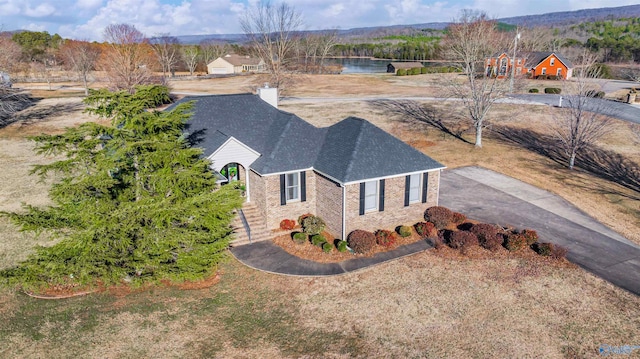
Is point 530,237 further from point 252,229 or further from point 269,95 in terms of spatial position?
point 269,95

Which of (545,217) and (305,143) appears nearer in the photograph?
(305,143)

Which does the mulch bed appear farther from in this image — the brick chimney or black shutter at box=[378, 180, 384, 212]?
the brick chimney

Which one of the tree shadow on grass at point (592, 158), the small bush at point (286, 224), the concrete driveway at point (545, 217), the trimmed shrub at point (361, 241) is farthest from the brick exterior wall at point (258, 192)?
the tree shadow on grass at point (592, 158)

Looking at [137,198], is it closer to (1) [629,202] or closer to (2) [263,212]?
(2) [263,212]

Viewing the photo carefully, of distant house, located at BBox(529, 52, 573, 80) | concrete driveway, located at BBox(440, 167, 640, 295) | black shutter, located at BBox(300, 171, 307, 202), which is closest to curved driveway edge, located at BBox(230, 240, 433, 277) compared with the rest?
black shutter, located at BBox(300, 171, 307, 202)

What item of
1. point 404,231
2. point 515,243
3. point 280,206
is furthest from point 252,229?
point 515,243
